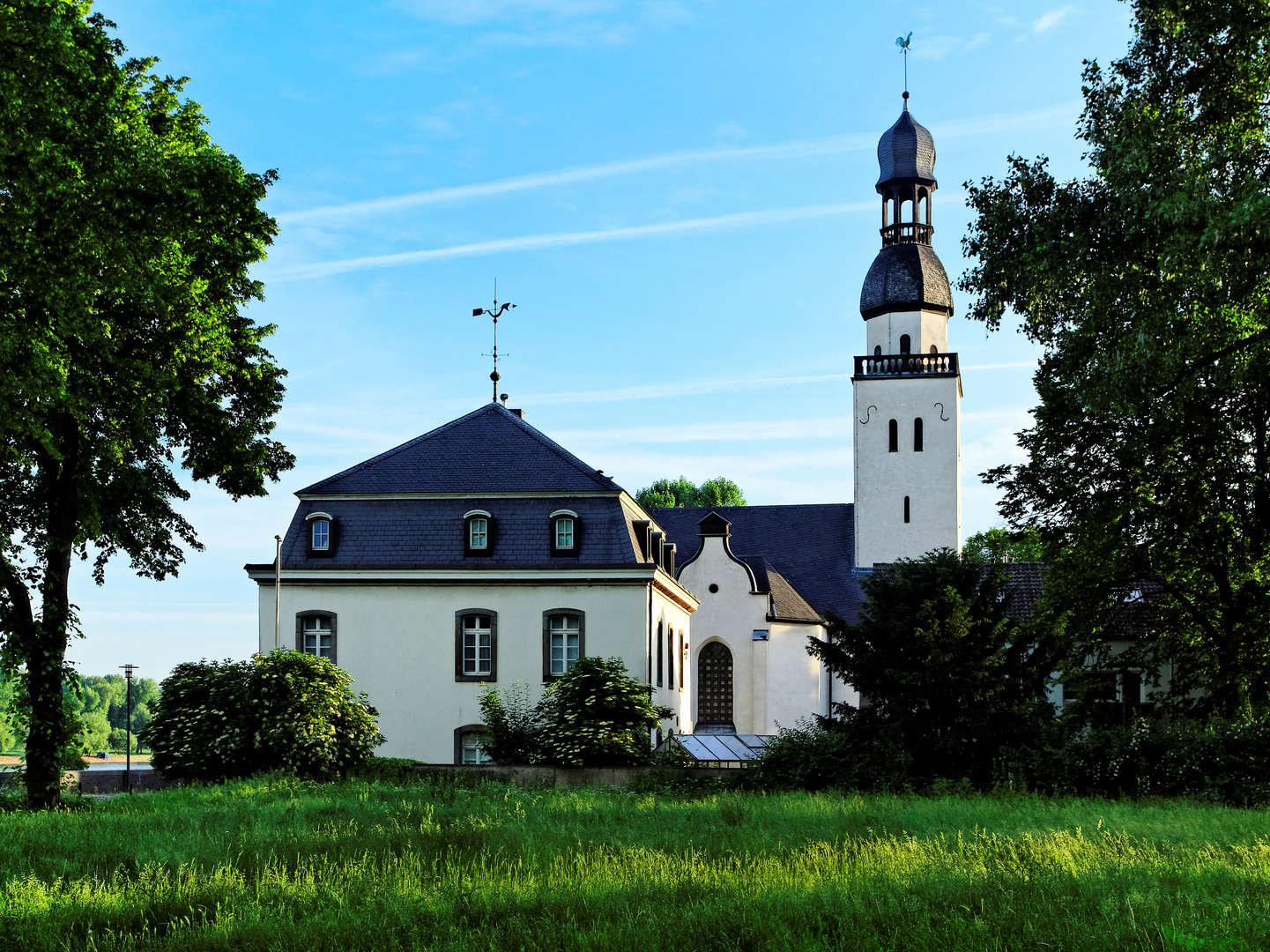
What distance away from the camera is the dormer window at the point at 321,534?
99.8 ft

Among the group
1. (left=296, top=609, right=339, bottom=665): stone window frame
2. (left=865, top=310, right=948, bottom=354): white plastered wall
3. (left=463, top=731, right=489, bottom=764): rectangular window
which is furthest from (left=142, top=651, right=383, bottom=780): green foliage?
(left=865, top=310, right=948, bottom=354): white plastered wall

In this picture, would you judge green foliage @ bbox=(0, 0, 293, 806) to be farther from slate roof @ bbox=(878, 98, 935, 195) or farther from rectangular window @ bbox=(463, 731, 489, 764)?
slate roof @ bbox=(878, 98, 935, 195)

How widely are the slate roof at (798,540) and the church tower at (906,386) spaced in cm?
135

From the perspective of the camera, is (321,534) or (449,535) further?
(321,534)

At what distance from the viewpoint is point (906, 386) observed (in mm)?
53438

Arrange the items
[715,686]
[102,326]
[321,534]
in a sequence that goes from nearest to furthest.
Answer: [102,326]
[321,534]
[715,686]

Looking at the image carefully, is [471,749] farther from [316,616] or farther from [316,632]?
[316,616]

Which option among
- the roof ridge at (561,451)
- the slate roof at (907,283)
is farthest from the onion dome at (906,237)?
the roof ridge at (561,451)

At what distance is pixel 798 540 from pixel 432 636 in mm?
27981

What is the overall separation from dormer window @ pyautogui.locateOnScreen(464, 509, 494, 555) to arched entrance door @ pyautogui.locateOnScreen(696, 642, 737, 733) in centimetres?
1688

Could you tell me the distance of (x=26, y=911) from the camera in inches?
356

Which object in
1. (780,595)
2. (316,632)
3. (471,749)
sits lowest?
(471,749)

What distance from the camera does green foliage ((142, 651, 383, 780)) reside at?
2150 centimetres

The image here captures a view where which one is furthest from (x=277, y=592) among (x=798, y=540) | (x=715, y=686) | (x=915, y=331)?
(x=915, y=331)
